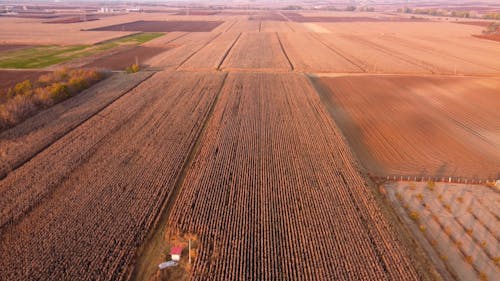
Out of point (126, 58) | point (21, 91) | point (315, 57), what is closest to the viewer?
point (21, 91)

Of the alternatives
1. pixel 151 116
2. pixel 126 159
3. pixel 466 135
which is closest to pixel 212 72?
pixel 151 116

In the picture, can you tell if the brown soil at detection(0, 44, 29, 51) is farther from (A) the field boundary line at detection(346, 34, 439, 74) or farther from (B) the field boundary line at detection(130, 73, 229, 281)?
(A) the field boundary line at detection(346, 34, 439, 74)

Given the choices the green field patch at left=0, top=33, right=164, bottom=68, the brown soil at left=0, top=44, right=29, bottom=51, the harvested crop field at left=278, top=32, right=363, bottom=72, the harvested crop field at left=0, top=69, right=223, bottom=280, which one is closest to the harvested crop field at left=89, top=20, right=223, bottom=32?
the green field patch at left=0, top=33, right=164, bottom=68

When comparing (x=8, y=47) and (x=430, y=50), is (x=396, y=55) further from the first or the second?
(x=8, y=47)

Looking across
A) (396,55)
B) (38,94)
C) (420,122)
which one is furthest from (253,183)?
(396,55)

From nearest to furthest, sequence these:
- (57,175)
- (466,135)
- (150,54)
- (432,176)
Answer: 1. (57,175)
2. (432,176)
3. (466,135)
4. (150,54)

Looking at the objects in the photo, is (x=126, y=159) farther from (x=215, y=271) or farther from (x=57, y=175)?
(x=215, y=271)
